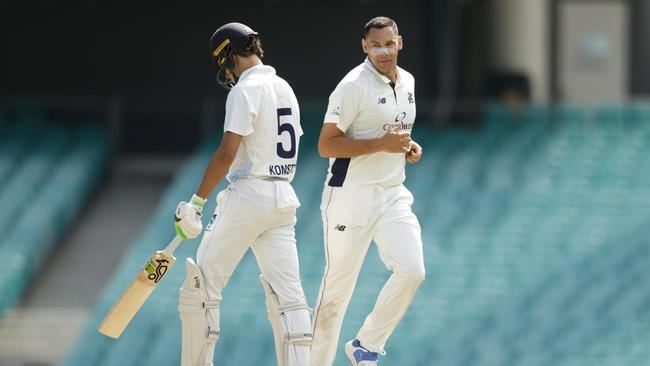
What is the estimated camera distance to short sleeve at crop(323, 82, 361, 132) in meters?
7.41

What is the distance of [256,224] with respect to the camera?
23.8 feet

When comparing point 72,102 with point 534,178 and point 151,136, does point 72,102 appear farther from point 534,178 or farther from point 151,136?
point 534,178

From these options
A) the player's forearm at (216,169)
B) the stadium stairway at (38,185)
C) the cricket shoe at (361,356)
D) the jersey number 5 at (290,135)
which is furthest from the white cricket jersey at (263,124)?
the stadium stairway at (38,185)

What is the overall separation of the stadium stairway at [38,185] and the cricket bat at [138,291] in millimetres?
7409

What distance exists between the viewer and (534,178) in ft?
50.1

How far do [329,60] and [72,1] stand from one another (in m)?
3.15

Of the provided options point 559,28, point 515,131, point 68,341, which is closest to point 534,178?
point 515,131

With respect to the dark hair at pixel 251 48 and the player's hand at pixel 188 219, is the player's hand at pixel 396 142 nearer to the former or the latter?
the dark hair at pixel 251 48

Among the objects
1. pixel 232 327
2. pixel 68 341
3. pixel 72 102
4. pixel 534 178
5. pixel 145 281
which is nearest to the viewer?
pixel 145 281

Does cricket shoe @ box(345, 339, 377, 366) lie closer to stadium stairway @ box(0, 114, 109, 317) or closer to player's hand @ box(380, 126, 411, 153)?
player's hand @ box(380, 126, 411, 153)

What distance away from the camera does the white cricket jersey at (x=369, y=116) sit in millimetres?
7438

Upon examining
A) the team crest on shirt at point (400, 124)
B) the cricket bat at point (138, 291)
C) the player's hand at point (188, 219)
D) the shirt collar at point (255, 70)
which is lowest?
the cricket bat at point (138, 291)

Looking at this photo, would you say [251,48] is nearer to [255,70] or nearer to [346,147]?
[255,70]

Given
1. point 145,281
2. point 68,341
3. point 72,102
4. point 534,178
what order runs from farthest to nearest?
point 72,102, point 534,178, point 68,341, point 145,281
